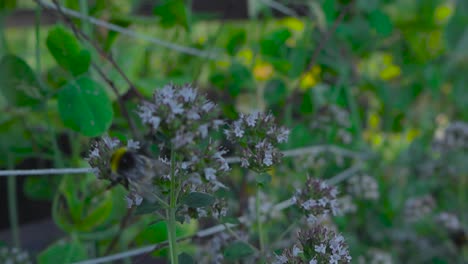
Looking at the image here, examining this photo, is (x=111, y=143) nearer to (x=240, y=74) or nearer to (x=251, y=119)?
(x=251, y=119)

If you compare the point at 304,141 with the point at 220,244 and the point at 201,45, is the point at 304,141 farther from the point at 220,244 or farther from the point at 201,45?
Result: the point at 220,244

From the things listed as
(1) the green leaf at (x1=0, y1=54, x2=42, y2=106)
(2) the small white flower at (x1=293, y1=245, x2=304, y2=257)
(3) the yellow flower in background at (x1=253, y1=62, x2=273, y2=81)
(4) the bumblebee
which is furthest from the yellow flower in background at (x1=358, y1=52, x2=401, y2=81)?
(4) the bumblebee

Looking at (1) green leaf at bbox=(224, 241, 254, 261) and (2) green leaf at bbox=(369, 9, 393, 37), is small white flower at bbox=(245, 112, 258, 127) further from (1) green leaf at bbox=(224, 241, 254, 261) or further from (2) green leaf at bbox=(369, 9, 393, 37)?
(2) green leaf at bbox=(369, 9, 393, 37)

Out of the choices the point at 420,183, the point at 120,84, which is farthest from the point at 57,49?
the point at 420,183

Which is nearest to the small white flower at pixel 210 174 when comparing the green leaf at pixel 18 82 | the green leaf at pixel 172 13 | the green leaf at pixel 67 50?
the green leaf at pixel 67 50

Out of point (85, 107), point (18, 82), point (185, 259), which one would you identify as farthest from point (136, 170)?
point (18, 82)

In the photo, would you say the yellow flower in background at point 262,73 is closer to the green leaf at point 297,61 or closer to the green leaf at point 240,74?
the green leaf at point 297,61
